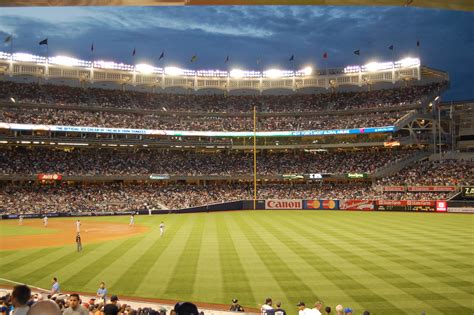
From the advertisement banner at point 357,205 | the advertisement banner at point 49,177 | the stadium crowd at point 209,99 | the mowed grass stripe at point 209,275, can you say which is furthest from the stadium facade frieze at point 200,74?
the mowed grass stripe at point 209,275

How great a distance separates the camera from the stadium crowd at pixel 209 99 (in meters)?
69.2

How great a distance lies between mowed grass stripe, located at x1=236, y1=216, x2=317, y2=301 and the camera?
16.9 metres

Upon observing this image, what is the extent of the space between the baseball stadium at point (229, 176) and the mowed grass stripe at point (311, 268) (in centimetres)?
18

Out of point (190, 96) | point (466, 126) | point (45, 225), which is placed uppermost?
point (190, 96)

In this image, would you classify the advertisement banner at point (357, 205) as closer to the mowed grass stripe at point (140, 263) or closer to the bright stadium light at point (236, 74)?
the mowed grass stripe at point (140, 263)

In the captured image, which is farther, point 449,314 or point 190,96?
point 190,96

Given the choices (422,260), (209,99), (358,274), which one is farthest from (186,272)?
(209,99)

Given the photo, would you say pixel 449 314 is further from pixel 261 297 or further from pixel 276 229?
pixel 276 229

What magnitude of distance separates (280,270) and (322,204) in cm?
4153

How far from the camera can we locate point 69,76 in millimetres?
71125

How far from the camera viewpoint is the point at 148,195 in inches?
2486

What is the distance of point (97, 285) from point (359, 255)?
48.3 ft

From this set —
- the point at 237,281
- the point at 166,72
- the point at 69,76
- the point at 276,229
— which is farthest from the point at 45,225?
the point at 166,72

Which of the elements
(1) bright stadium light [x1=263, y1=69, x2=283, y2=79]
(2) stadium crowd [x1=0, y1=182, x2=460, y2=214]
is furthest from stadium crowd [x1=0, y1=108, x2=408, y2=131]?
(2) stadium crowd [x1=0, y1=182, x2=460, y2=214]
